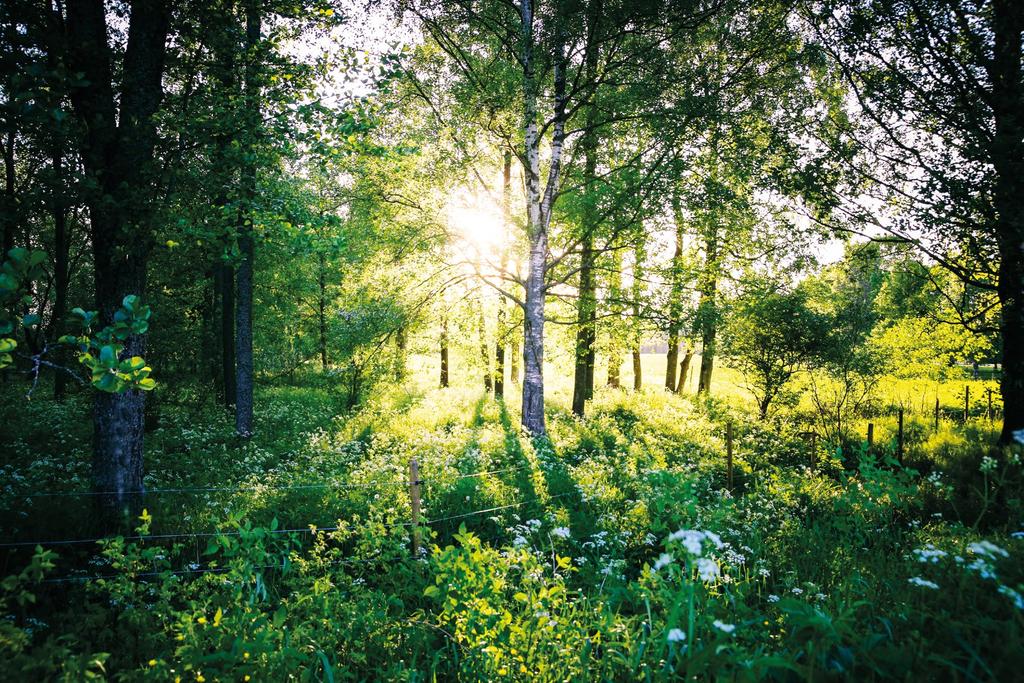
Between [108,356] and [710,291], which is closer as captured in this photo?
[108,356]

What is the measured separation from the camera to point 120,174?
6.34m

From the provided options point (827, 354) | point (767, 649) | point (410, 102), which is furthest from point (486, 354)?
point (767, 649)

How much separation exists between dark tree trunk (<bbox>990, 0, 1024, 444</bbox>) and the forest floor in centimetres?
152

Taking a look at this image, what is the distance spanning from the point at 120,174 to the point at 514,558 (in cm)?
731

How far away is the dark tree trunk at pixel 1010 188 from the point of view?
6723 millimetres

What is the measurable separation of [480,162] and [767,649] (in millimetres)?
12383

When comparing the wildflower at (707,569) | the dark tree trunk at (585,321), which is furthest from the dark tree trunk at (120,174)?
the dark tree trunk at (585,321)

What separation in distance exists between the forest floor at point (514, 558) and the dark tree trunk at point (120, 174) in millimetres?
785

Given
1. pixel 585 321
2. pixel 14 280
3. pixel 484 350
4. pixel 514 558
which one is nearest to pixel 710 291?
pixel 585 321

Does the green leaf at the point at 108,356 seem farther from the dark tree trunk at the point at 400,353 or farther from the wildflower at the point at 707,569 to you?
the dark tree trunk at the point at 400,353

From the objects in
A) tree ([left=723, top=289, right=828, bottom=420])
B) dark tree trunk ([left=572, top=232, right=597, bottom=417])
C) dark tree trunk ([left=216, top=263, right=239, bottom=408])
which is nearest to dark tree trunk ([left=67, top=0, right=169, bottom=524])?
dark tree trunk ([left=572, top=232, right=597, bottom=417])

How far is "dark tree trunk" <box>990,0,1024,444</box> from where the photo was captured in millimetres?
6723

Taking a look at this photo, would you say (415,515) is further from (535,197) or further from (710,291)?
(710,291)

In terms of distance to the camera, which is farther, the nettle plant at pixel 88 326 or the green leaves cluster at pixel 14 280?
the nettle plant at pixel 88 326
